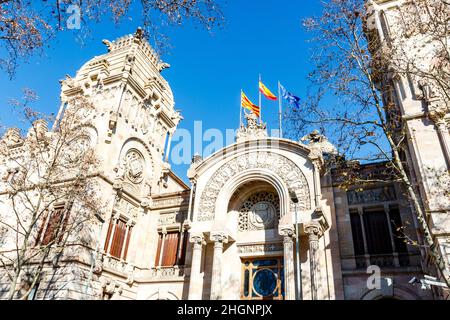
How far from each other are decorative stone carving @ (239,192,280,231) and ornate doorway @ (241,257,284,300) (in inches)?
82.6

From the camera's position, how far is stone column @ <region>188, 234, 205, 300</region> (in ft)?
58.6

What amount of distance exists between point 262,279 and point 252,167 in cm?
674

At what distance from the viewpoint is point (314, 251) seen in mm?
15977

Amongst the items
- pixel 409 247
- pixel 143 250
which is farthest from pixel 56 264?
pixel 409 247

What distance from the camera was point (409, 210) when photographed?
1658 centimetres

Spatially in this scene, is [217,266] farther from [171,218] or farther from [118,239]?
[118,239]

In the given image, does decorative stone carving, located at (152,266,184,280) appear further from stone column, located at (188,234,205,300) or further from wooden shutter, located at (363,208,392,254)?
wooden shutter, located at (363,208,392,254)

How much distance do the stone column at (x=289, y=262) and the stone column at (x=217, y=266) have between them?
3.62 meters

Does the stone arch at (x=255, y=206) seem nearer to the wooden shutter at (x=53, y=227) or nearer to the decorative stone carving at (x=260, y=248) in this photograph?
the decorative stone carving at (x=260, y=248)

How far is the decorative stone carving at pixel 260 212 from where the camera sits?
19.6 metres

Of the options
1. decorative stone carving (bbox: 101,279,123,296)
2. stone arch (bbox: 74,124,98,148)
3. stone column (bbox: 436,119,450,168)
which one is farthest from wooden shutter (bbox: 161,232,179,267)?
stone column (bbox: 436,119,450,168)

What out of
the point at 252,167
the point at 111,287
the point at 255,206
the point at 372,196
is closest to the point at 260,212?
the point at 255,206

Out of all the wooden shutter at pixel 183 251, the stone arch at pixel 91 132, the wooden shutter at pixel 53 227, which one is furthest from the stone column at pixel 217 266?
the stone arch at pixel 91 132
